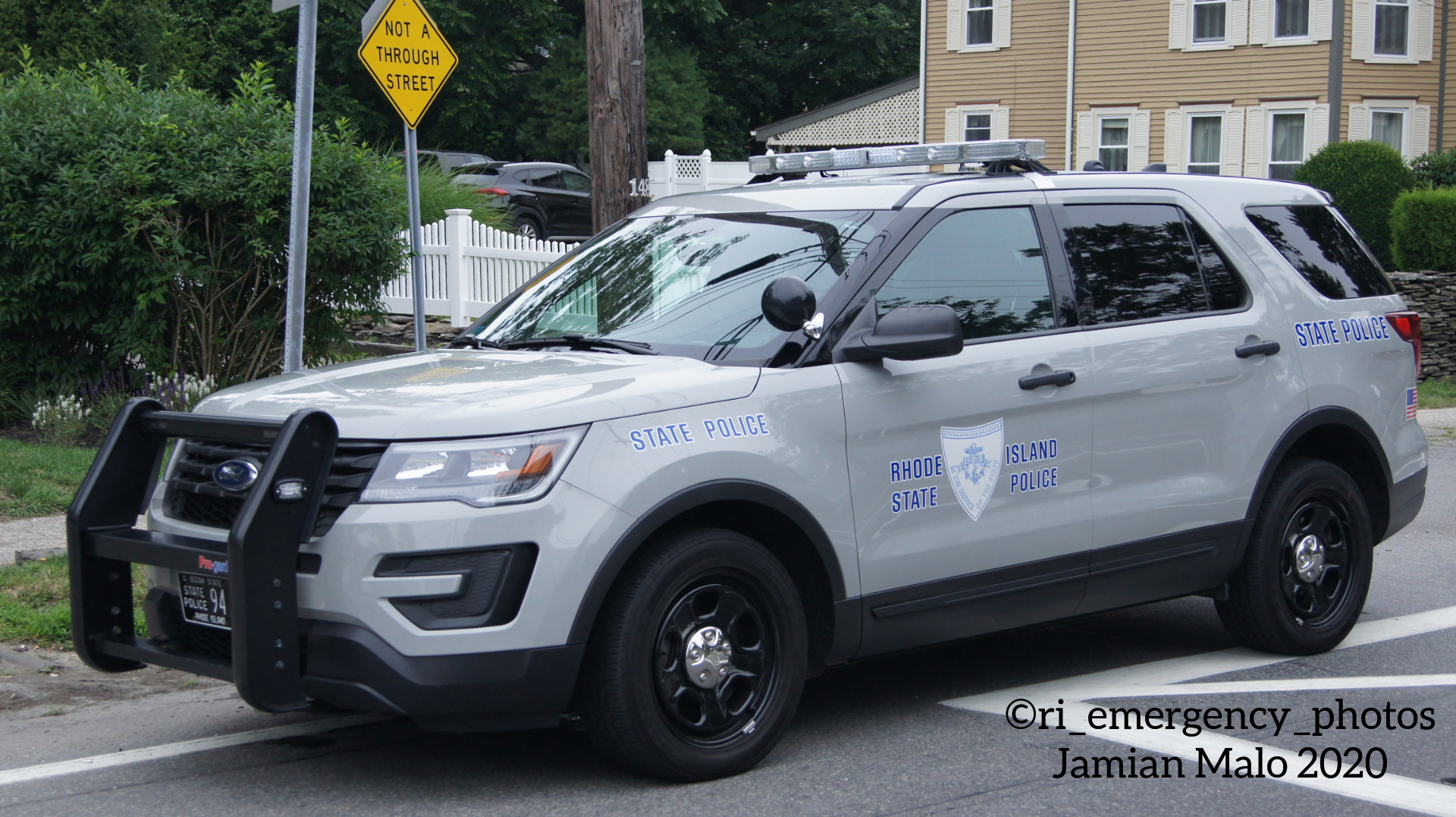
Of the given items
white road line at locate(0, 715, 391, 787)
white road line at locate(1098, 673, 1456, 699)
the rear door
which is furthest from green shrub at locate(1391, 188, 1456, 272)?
white road line at locate(0, 715, 391, 787)

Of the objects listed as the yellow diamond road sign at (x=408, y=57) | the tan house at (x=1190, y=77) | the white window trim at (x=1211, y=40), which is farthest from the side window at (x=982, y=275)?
the white window trim at (x=1211, y=40)

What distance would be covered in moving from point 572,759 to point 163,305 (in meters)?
7.27

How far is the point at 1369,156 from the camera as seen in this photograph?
76.8 feet

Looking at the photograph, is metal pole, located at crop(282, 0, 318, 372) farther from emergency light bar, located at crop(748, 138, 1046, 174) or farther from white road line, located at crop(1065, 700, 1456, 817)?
white road line, located at crop(1065, 700, 1456, 817)

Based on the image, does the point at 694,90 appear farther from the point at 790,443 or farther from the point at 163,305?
the point at 790,443

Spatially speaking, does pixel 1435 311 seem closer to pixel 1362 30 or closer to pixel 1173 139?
pixel 1362 30

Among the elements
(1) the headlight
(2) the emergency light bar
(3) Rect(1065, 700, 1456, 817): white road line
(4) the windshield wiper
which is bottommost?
(3) Rect(1065, 700, 1456, 817): white road line

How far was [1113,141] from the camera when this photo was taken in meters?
31.5

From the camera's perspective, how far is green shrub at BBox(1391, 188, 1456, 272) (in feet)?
58.9

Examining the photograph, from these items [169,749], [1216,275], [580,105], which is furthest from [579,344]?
[580,105]

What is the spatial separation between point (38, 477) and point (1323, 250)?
7387 millimetres

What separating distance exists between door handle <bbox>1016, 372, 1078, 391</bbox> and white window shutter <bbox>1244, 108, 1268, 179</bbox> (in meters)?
25.5

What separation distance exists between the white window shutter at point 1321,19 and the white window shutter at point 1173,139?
298cm

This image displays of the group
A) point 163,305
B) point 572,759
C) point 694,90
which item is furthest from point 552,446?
point 694,90
